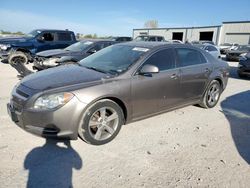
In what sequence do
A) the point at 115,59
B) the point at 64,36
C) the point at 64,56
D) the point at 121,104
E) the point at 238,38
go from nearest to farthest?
the point at 121,104, the point at 115,59, the point at 64,56, the point at 64,36, the point at 238,38

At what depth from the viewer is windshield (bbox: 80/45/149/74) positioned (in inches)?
162

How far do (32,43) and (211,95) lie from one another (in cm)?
1028

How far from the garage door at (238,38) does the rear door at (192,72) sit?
36135 millimetres

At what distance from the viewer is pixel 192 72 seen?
4957 mm

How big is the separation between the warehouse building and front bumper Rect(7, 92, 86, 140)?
39.3 meters

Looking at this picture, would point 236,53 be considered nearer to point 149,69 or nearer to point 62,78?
point 149,69

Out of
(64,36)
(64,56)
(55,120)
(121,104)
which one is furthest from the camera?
(64,36)

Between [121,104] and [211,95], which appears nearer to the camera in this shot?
[121,104]

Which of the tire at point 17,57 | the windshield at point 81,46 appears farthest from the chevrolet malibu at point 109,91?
the tire at point 17,57

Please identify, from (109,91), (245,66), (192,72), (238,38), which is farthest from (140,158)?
(238,38)

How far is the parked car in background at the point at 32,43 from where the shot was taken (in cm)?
1202

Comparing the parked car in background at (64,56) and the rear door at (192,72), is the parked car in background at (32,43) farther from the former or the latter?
the rear door at (192,72)

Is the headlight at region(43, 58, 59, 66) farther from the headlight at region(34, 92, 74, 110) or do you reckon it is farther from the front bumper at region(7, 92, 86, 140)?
the headlight at region(34, 92, 74, 110)

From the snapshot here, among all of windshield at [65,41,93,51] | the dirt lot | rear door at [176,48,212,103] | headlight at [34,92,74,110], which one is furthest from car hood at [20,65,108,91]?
windshield at [65,41,93,51]
